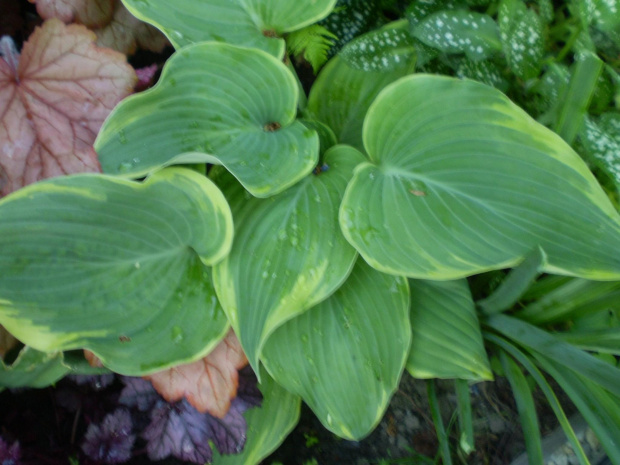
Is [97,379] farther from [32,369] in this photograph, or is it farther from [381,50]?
[381,50]

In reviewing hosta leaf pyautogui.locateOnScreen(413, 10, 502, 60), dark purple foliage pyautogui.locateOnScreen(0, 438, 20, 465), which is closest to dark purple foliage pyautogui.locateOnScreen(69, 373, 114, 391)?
dark purple foliage pyautogui.locateOnScreen(0, 438, 20, 465)

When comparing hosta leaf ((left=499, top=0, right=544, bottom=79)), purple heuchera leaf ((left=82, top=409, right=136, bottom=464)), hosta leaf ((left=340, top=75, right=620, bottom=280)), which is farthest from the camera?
purple heuchera leaf ((left=82, top=409, right=136, bottom=464))

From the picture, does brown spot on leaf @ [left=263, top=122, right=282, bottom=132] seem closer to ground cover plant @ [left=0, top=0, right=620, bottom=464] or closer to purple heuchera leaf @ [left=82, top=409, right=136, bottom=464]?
ground cover plant @ [left=0, top=0, right=620, bottom=464]

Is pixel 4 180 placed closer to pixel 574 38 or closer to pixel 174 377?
pixel 174 377

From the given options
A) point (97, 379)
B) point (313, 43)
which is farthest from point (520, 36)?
point (97, 379)

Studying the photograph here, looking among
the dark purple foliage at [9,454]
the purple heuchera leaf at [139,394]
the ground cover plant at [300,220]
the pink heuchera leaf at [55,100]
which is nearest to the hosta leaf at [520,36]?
the ground cover plant at [300,220]

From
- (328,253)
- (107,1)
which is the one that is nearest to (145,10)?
(107,1)

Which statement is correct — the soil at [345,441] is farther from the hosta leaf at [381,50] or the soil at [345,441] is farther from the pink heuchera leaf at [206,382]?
the hosta leaf at [381,50]
